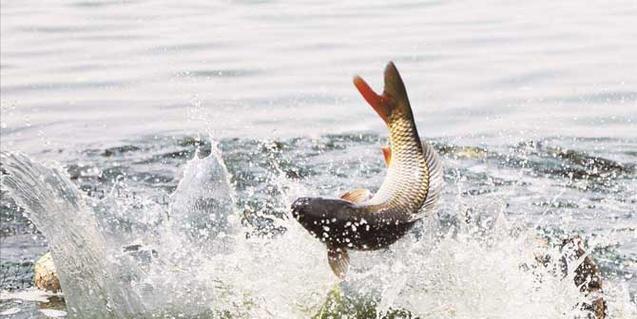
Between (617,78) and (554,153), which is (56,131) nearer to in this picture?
(554,153)

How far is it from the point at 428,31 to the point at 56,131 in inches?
213

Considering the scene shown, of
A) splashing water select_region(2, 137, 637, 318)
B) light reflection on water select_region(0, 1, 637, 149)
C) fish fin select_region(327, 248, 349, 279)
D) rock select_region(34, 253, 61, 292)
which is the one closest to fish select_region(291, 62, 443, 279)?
fish fin select_region(327, 248, 349, 279)

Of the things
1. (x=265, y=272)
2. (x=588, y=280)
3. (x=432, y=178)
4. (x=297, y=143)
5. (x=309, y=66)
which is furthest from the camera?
(x=309, y=66)

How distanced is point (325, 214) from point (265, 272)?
1.76 meters

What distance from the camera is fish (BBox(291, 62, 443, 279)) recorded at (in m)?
4.87

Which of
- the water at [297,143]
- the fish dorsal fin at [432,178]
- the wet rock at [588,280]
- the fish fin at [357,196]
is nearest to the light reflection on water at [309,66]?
the water at [297,143]

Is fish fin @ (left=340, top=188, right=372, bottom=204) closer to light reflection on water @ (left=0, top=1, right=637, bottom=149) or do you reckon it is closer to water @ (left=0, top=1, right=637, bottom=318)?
water @ (left=0, top=1, right=637, bottom=318)

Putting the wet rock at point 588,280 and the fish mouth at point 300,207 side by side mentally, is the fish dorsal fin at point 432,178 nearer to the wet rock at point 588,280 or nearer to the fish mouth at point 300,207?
the fish mouth at point 300,207

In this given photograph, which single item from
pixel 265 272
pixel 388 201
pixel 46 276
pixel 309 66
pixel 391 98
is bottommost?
pixel 309 66

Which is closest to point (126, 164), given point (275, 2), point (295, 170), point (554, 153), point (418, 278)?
point (295, 170)

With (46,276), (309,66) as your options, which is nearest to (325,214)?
(46,276)

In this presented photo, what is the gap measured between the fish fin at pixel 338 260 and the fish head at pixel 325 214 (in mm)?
129

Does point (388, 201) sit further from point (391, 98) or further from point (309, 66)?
point (309, 66)

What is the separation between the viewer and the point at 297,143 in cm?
1024
